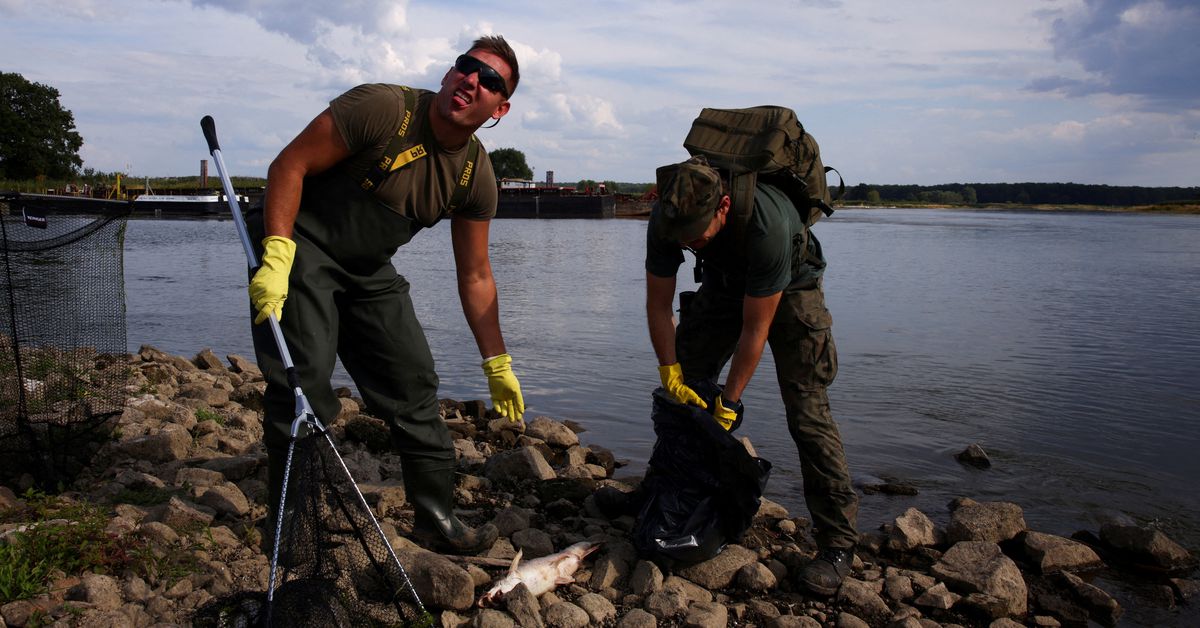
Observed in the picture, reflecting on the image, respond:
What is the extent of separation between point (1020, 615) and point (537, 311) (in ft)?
32.5

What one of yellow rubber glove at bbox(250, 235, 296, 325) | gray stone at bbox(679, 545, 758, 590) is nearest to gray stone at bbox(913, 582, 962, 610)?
gray stone at bbox(679, 545, 758, 590)

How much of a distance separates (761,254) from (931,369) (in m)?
6.61

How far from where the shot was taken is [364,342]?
12.2 ft

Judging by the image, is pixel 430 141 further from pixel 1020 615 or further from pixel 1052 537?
pixel 1052 537

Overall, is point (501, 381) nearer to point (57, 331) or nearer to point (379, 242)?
point (379, 242)

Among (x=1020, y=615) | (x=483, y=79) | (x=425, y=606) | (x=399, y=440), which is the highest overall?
(x=483, y=79)

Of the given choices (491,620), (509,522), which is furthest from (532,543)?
(491,620)

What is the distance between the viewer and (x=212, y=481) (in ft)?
14.6

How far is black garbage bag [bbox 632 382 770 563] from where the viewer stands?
3.94 meters

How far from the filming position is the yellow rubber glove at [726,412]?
13.2ft

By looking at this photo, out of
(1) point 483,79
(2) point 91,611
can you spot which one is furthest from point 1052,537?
(2) point 91,611

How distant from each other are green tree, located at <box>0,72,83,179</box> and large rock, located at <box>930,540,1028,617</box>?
5682 centimetres

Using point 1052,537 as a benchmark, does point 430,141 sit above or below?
above

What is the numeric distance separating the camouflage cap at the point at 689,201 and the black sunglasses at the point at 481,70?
2.58 ft
